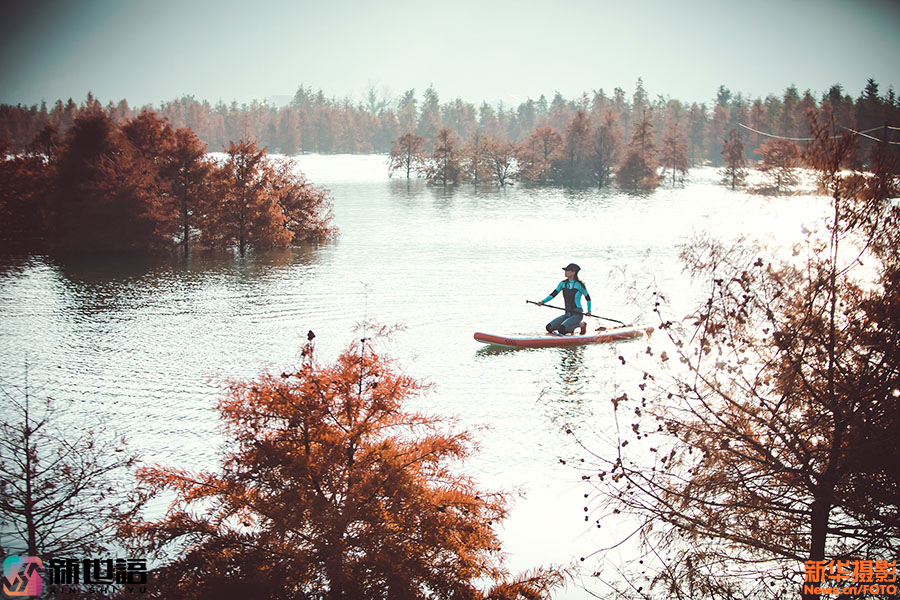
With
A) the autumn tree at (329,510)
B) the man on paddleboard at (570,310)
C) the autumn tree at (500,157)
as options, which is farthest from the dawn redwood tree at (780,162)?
the autumn tree at (500,157)

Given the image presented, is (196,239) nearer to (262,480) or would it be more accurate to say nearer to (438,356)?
(438,356)

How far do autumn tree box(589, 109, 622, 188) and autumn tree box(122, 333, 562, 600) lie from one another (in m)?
88.8

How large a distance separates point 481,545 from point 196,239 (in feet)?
124

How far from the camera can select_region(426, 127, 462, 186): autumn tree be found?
9462 centimetres

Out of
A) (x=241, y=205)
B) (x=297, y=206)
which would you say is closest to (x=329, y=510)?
(x=241, y=205)

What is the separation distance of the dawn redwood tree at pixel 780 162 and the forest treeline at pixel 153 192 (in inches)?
1418

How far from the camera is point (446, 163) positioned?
95500mm

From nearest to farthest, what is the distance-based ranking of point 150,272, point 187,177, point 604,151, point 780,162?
point 780,162 < point 150,272 < point 187,177 < point 604,151

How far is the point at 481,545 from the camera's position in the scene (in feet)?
26.7

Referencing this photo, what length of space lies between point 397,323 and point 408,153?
278 ft

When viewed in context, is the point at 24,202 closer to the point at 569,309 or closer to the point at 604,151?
the point at 569,309

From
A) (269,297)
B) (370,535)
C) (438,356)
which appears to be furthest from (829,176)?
(269,297)

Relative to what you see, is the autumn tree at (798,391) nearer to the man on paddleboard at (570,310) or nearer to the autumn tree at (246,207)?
the man on paddleboard at (570,310)

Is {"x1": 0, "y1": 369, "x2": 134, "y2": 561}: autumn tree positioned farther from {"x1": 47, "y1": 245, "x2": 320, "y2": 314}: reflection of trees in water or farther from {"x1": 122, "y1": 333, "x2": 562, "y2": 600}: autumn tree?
{"x1": 47, "y1": 245, "x2": 320, "y2": 314}: reflection of trees in water
